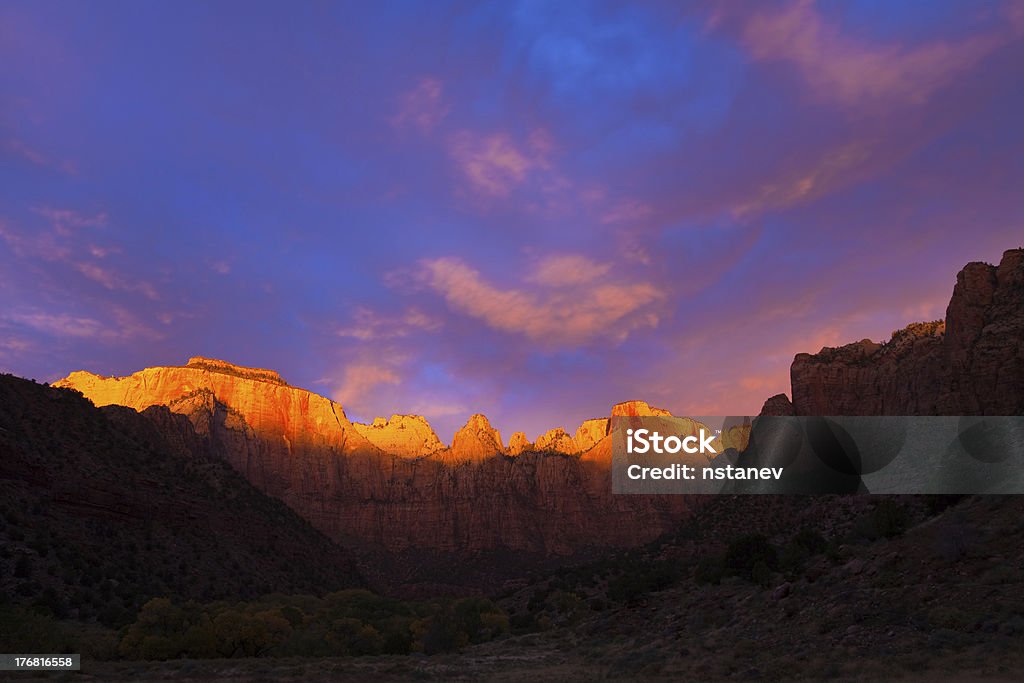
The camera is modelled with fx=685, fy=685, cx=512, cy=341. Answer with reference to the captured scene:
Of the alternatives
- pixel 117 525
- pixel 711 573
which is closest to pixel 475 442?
pixel 117 525

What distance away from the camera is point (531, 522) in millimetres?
129625

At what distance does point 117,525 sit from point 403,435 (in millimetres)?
113675

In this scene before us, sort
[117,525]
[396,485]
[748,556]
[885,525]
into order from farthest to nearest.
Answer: [396,485] → [117,525] → [748,556] → [885,525]

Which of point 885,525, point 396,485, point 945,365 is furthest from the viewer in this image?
point 396,485

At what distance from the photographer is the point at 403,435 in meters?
164

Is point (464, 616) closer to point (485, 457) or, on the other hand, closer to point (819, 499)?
point (819, 499)

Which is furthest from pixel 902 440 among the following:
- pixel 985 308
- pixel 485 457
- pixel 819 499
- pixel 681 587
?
pixel 485 457

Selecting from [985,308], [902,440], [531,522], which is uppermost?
[985,308]

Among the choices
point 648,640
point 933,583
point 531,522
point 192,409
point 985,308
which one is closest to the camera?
point 933,583

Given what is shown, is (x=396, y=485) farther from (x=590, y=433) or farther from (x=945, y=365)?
(x=945, y=365)

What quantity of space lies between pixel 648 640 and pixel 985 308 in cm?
3420

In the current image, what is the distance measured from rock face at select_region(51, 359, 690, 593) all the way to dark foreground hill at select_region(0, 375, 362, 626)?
154ft

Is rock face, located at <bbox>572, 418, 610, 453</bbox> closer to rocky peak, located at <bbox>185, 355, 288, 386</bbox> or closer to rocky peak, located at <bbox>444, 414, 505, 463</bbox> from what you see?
rocky peak, located at <bbox>444, 414, 505, 463</bbox>

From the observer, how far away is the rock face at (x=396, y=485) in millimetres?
121875
